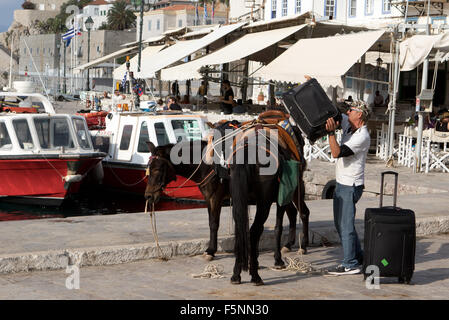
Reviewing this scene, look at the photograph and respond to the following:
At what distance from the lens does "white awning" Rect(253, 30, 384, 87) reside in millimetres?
17719

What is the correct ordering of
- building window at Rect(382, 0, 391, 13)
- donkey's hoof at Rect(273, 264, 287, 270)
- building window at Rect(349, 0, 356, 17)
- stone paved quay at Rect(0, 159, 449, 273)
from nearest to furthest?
stone paved quay at Rect(0, 159, 449, 273) < donkey's hoof at Rect(273, 264, 287, 270) < building window at Rect(382, 0, 391, 13) < building window at Rect(349, 0, 356, 17)

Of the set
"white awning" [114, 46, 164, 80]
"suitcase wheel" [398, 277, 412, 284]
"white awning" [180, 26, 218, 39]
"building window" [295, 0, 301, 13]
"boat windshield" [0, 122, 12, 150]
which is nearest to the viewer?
"suitcase wheel" [398, 277, 412, 284]

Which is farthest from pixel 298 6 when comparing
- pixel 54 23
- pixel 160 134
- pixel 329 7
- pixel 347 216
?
pixel 54 23

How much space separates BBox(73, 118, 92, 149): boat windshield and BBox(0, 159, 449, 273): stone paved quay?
7904 millimetres

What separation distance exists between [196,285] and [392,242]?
2040mm

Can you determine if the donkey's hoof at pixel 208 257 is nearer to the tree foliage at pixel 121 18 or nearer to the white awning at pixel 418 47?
the white awning at pixel 418 47

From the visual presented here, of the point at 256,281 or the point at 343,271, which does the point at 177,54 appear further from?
the point at 256,281

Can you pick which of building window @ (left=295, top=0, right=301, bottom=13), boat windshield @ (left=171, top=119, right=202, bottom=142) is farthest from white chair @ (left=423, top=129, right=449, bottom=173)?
building window @ (left=295, top=0, right=301, bottom=13)

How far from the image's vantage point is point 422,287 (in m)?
7.71

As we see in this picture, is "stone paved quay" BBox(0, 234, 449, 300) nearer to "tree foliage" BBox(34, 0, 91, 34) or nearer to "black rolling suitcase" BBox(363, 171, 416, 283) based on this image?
"black rolling suitcase" BBox(363, 171, 416, 283)

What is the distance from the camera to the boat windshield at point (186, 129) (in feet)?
62.4

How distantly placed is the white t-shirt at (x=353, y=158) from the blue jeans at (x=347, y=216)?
0.09 meters

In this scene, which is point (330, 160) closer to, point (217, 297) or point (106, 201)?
point (106, 201)
